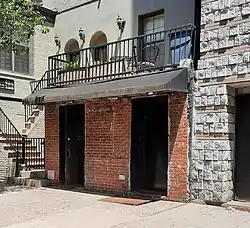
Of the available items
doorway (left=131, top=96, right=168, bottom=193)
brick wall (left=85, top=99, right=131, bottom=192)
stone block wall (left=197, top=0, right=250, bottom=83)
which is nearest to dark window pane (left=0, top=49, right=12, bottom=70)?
brick wall (left=85, top=99, right=131, bottom=192)

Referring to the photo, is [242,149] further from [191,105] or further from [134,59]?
[134,59]

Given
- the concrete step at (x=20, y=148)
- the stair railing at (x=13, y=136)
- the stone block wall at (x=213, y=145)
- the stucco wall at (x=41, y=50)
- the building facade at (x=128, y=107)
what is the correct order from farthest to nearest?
1. the stucco wall at (x=41, y=50)
2. the stair railing at (x=13, y=136)
3. the concrete step at (x=20, y=148)
4. the building facade at (x=128, y=107)
5. the stone block wall at (x=213, y=145)

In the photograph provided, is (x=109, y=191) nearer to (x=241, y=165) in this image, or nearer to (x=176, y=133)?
(x=176, y=133)

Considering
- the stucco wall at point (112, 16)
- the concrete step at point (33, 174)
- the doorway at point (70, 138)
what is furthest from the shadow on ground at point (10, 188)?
the stucco wall at point (112, 16)

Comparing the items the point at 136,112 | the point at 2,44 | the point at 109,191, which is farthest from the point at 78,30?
the point at 109,191

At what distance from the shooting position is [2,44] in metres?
10.6

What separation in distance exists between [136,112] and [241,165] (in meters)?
3.08

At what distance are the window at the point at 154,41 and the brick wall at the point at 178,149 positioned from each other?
2.18m

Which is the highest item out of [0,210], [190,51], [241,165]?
[190,51]

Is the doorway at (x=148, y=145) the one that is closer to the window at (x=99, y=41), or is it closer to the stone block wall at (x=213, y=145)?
the stone block wall at (x=213, y=145)

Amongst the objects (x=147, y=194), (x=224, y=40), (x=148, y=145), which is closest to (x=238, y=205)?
(x=147, y=194)

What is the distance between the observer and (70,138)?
12.1m

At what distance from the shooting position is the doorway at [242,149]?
A: 8.40 meters

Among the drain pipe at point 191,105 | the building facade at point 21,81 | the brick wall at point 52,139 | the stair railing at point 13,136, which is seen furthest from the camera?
the building facade at point 21,81
